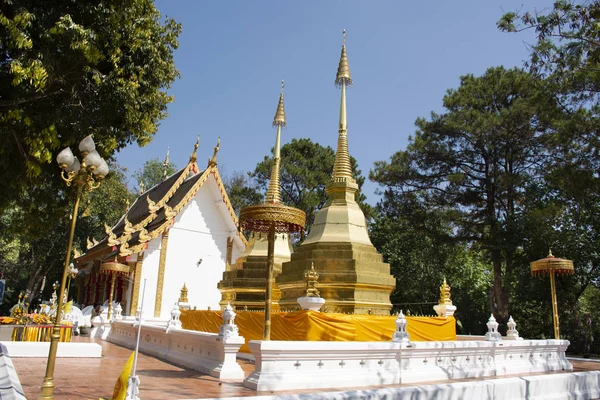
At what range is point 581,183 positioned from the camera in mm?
13477

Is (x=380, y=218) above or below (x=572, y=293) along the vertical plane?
above

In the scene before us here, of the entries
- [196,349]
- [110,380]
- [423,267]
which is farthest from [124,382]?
[423,267]

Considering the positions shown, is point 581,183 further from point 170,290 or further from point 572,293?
point 170,290

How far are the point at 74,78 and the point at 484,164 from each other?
19893 mm

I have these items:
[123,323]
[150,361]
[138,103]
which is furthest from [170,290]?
[138,103]

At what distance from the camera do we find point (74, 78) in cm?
970

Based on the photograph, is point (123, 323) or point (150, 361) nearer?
point (150, 361)

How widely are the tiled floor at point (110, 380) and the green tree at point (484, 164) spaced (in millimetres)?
15064

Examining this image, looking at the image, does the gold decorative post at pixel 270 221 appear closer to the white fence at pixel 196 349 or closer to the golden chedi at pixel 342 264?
the white fence at pixel 196 349

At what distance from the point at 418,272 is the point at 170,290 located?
15936 millimetres

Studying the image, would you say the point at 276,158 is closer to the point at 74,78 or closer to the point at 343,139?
the point at 343,139

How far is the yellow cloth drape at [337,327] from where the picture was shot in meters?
9.79

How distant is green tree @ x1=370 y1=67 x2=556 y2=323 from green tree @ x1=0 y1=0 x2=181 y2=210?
1619cm

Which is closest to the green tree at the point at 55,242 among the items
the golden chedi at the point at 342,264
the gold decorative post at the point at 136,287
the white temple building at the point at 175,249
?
the white temple building at the point at 175,249
